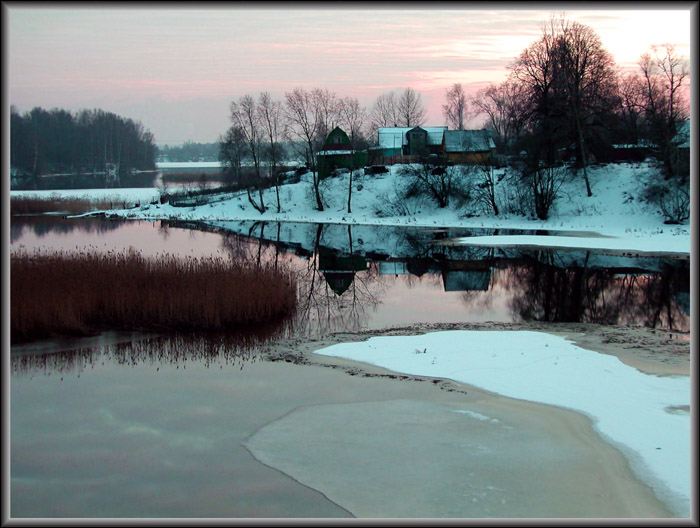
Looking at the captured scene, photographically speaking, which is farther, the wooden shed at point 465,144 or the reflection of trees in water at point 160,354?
the wooden shed at point 465,144

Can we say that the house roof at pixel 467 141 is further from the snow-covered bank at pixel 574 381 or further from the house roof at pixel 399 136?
the snow-covered bank at pixel 574 381

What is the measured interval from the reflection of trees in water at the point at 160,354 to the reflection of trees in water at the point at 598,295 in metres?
7.89

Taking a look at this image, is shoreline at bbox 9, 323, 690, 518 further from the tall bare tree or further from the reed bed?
the tall bare tree

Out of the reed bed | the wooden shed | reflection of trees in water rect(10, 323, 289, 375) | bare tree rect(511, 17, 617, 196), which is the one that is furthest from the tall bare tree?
reflection of trees in water rect(10, 323, 289, 375)

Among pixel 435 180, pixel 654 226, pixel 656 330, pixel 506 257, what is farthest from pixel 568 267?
pixel 435 180

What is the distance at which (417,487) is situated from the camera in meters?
7.92

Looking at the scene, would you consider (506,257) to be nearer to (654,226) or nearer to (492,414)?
(654,226)

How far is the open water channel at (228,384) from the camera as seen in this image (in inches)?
312

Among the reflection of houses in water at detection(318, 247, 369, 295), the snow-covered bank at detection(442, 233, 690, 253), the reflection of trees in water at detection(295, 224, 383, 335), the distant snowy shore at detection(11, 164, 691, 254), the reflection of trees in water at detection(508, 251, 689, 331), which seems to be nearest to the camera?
the reflection of trees in water at detection(295, 224, 383, 335)

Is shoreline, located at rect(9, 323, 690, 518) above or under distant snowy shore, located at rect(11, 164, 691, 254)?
under

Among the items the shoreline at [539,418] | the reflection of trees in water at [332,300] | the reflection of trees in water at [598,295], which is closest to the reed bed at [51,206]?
the reflection of trees in water at [332,300]

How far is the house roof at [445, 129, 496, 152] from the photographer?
203 feet

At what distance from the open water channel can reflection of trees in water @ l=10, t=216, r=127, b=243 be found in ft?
55.9

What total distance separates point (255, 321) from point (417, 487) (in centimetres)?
940
